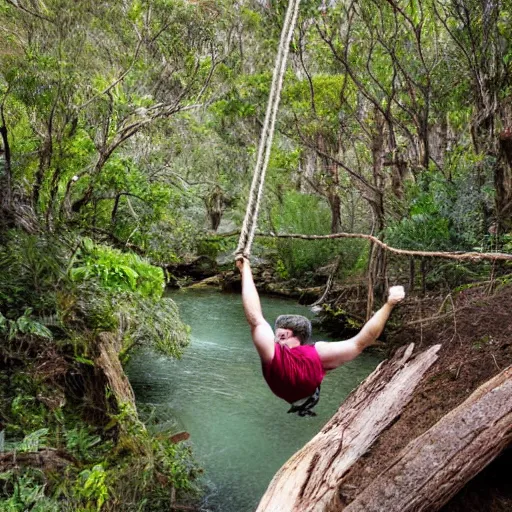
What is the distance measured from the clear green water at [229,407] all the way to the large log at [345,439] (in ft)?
3.44

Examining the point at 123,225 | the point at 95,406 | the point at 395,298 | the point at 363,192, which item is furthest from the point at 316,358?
the point at 363,192

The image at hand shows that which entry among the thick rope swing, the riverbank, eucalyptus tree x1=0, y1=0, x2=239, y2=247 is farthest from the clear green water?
the thick rope swing

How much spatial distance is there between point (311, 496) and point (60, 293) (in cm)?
245

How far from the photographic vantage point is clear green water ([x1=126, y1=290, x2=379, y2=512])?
4.70 metres

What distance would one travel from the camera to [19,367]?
4.10 metres

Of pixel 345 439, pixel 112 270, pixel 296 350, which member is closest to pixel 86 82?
pixel 112 270

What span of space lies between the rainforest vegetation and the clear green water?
462mm

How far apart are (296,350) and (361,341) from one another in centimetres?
28

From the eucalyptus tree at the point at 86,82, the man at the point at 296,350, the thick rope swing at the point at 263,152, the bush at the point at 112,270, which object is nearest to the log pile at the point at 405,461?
the man at the point at 296,350

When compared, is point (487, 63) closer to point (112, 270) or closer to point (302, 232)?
point (112, 270)

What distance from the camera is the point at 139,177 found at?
6.67 metres

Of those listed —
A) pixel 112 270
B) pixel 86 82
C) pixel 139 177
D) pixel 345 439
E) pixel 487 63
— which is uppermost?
pixel 86 82

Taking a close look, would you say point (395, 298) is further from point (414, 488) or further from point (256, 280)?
point (256, 280)

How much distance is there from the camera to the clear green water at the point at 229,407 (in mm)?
4703
